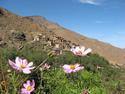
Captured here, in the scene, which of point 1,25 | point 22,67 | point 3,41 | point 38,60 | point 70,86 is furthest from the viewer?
point 1,25

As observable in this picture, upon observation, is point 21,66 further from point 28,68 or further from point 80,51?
point 80,51

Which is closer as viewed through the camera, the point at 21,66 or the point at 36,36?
the point at 21,66

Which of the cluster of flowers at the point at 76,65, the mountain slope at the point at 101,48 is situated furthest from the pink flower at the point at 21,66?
the mountain slope at the point at 101,48

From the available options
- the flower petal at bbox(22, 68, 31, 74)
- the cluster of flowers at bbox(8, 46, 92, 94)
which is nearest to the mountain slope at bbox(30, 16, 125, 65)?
the cluster of flowers at bbox(8, 46, 92, 94)

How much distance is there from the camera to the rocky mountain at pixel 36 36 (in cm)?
1858

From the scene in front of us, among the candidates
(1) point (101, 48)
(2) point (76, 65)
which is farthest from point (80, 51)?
(1) point (101, 48)

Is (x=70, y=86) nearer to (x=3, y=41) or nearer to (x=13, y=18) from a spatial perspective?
(x=3, y=41)

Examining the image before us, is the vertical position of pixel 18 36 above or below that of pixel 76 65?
below

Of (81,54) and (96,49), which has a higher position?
(81,54)

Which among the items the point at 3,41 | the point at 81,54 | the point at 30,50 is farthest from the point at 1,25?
the point at 81,54

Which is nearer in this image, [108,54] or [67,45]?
[67,45]

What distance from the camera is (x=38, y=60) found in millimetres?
11727

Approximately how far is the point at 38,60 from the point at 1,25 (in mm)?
9310

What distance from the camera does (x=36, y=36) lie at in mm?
19516
